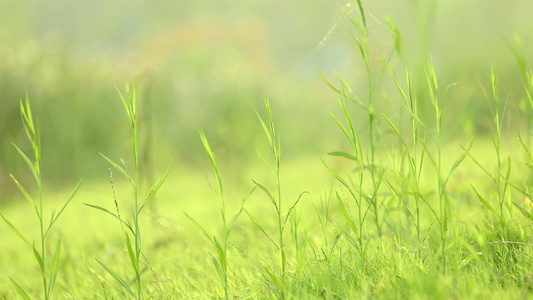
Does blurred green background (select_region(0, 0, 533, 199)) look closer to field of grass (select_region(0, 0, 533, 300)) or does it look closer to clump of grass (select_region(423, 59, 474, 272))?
field of grass (select_region(0, 0, 533, 300))

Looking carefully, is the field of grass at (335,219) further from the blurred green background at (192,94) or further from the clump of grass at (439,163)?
the blurred green background at (192,94)

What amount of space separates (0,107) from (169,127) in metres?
2.16

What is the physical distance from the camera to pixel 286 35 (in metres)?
20.3

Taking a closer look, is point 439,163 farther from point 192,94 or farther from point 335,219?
point 192,94

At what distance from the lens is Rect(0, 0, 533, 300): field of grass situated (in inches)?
40.3

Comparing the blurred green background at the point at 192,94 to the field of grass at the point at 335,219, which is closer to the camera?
the field of grass at the point at 335,219

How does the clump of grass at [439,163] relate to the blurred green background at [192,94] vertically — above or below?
below

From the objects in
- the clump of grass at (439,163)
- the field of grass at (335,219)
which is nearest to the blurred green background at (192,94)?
the field of grass at (335,219)

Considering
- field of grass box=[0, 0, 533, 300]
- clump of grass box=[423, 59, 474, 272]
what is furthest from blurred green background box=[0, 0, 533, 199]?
clump of grass box=[423, 59, 474, 272]

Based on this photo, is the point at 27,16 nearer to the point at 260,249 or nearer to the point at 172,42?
the point at 172,42

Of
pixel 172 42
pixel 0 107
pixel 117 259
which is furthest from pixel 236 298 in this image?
pixel 172 42

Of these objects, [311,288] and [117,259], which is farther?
[117,259]

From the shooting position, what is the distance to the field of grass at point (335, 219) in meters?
1.02

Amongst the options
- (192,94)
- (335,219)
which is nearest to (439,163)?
(335,219)
